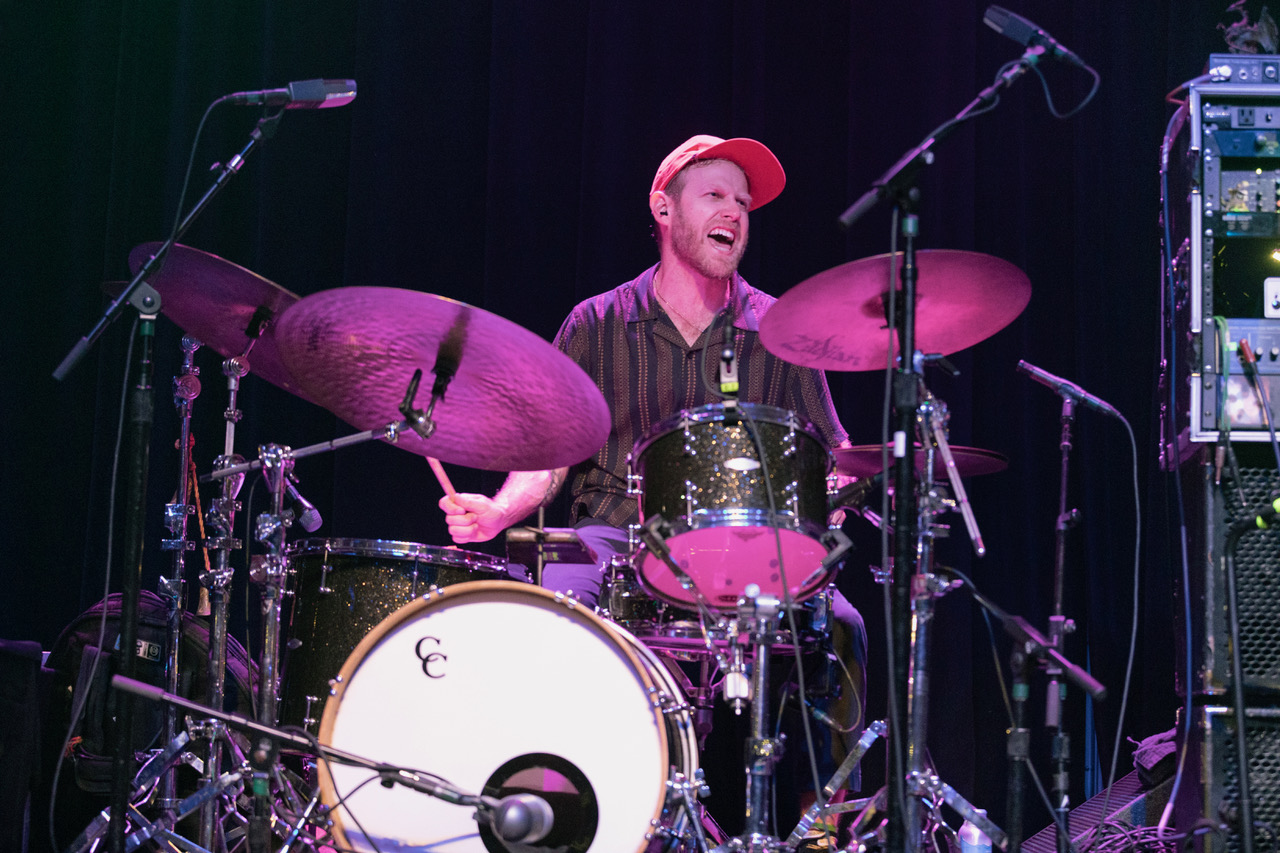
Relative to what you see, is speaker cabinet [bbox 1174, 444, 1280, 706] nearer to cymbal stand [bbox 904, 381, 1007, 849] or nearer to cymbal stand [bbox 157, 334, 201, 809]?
cymbal stand [bbox 904, 381, 1007, 849]

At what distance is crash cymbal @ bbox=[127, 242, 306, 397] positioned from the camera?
279cm

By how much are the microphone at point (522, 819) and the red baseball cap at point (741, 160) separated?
2049 mm

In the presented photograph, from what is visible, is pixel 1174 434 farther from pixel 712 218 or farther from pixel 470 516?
pixel 470 516

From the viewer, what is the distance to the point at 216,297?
113 inches

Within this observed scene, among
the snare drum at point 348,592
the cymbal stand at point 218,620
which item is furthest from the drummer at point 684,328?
the cymbal stand at point 218,620

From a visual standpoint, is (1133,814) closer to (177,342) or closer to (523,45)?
(523,45)

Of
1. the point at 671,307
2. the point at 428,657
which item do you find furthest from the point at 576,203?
the point at 428,657

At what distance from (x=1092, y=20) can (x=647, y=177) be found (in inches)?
62.5

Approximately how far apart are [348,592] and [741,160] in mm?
1730

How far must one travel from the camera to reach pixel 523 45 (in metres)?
4.46

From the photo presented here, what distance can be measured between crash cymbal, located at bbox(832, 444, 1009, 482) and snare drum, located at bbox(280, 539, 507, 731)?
97 cm

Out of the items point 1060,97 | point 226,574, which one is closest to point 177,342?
point 226,574

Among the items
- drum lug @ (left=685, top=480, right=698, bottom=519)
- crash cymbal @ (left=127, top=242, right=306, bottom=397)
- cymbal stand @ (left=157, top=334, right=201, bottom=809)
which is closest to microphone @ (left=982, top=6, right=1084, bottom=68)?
drum lug @ (left=685, top=480, right=698, bottom=519)

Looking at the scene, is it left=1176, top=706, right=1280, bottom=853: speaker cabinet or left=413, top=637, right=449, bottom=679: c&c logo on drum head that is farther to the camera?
left=1176, top=706, right=1280, bottom=853: speaker cabinet
